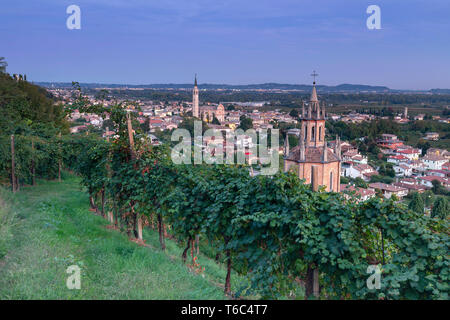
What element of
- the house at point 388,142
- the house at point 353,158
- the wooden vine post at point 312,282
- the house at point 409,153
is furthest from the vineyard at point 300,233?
the house at point 388,142

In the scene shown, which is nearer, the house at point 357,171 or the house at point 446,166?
the house at point 357,171

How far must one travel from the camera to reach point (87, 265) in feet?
15.2

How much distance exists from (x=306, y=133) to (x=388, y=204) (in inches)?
686

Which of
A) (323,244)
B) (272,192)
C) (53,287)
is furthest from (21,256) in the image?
(323,244)

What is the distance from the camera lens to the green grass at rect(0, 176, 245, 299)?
3751mm

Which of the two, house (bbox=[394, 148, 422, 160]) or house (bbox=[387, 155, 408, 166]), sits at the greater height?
house (bbox=[394, 148, 422, 160])

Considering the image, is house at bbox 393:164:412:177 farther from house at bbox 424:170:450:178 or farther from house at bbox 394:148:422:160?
house at bbox 394:148:422:160

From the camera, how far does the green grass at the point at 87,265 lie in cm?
375
